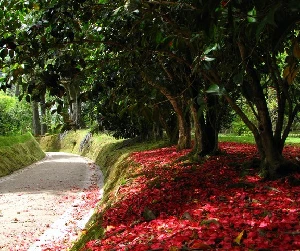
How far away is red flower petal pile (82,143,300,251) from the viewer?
347cm

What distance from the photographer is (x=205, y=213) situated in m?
4.53

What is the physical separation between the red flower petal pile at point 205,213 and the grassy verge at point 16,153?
1040cm

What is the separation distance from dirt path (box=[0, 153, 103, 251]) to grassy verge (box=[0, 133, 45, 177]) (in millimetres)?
1307

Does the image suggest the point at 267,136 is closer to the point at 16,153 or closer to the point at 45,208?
the point at 45,208

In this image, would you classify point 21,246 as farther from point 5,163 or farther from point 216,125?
point 5,163

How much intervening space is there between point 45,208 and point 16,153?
34.8 feet

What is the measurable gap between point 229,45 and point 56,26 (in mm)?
2694

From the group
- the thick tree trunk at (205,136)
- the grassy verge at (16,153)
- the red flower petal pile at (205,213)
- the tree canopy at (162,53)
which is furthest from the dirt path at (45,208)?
the thick tree trunk at (205,136)

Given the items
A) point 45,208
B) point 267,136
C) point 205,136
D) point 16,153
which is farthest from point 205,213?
point 16,153

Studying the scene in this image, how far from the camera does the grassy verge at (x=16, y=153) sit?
16.2 m

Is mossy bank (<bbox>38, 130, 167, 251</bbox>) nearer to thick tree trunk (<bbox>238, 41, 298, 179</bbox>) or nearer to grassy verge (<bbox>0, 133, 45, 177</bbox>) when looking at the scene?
grassy verge (<bbox>0, 133, 45, 177</bbox>)

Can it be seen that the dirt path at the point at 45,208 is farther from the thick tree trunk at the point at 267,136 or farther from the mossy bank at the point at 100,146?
the thick tree trunk at the point at 267,136

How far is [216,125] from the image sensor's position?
28.1ft

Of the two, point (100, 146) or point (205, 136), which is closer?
point (205, 136)
